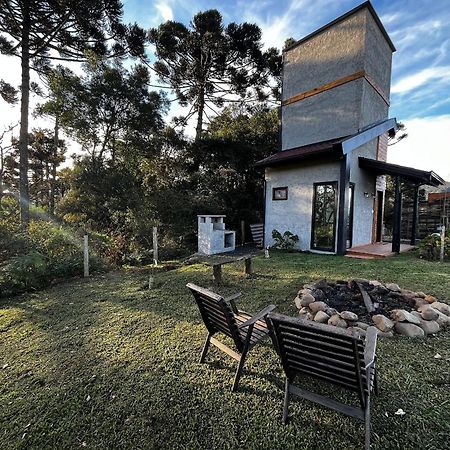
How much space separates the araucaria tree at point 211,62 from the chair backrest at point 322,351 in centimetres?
1369

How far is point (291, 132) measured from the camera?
1082 cm

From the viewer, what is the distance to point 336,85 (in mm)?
9250

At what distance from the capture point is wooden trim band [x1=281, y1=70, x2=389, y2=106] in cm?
874

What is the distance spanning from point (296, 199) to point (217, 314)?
753cm

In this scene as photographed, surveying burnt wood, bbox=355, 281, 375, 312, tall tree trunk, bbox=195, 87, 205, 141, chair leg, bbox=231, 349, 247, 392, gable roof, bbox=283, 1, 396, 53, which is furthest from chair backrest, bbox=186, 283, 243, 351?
tall tree trunk, bbox=195, 87, 205, 141

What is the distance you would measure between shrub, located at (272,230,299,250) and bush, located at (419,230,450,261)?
11.9 ft

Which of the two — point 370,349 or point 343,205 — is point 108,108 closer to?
point 343,205

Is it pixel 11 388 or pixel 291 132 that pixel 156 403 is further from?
pixel 291 132

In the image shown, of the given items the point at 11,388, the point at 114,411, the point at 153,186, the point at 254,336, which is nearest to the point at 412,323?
the point at 254,336

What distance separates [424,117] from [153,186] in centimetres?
1471

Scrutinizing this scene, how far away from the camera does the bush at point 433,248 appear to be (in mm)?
7297

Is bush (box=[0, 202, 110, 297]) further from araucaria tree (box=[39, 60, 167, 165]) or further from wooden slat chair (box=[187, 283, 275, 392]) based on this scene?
araucaria tree (box=[39, 60, 167, 165])

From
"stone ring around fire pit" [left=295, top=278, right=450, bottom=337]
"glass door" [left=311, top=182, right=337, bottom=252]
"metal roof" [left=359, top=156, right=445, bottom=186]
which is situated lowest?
"stone ring around fire pit" [left=295, top=278, right=450, bottom=337]

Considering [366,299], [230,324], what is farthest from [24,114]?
[366,299]
